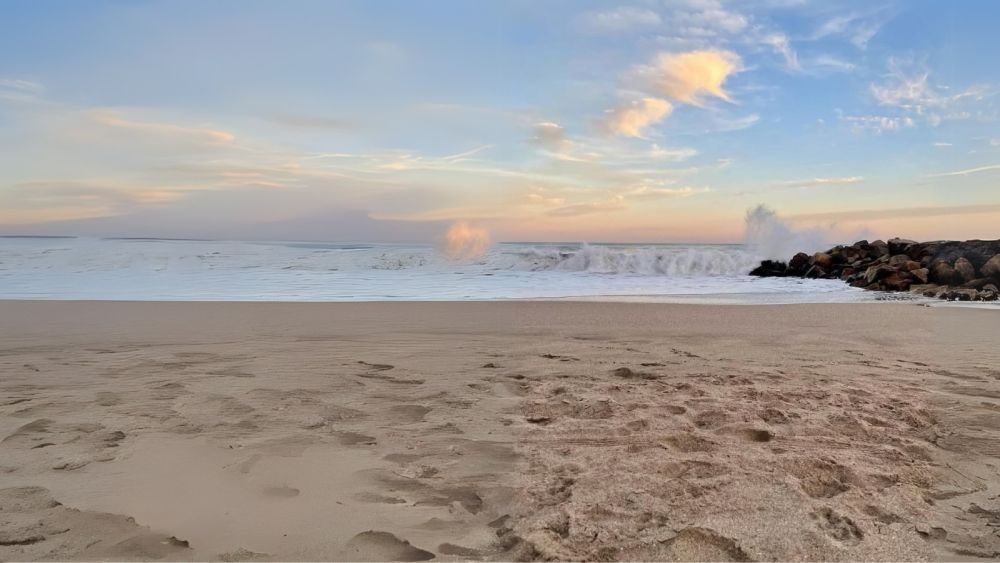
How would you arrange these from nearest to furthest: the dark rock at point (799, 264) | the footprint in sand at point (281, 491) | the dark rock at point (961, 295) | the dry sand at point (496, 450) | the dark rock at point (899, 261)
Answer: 1. the dry sand at point (496, 450)
2. the footprint in sand at point (281, 491)
3. the dark rock at point (961, 295)
4. the dark rock at point (899, 261)
5. the dark rock at point (799, 264)

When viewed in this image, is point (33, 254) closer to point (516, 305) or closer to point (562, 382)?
point (516, 305)

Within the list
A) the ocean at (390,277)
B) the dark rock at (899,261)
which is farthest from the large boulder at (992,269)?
the ocean at (390,277)

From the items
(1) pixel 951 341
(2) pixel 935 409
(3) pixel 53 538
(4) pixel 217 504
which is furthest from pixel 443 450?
(1) pixel 951 341

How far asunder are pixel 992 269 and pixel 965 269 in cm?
46

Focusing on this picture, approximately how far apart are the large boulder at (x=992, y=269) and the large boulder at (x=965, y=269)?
0.14 metres

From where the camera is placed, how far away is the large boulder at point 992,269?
10391 millimetres

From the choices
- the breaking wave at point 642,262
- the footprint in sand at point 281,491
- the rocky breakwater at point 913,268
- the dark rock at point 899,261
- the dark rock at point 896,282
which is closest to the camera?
the footprint in sand at point 281,491

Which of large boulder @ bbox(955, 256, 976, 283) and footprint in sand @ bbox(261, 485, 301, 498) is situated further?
large boulder @ bbox(955, 256, 976, 283)

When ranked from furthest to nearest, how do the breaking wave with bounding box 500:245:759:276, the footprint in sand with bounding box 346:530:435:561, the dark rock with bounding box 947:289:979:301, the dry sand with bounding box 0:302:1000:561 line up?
the breaking wave with bounding box 500:245:759:276 < the dark rock with bounding box 947:289:979:301 < the dry sand with bounding box 0:302:1000:561 < the footprint in sand with bounding box 346:530:435:561

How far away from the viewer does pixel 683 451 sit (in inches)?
103

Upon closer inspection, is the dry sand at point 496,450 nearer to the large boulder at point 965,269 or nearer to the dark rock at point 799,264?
the large boulder at point 965,269

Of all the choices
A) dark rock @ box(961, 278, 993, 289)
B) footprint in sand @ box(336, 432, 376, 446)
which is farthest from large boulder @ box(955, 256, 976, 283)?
footprint in sand @ box(336, 432, 376, 446)

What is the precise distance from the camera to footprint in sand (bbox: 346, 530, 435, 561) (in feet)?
5.95

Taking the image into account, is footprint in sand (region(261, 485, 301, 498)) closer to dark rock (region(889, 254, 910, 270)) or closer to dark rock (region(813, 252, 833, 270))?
dark rock (region(889, 254, 910, 270))
